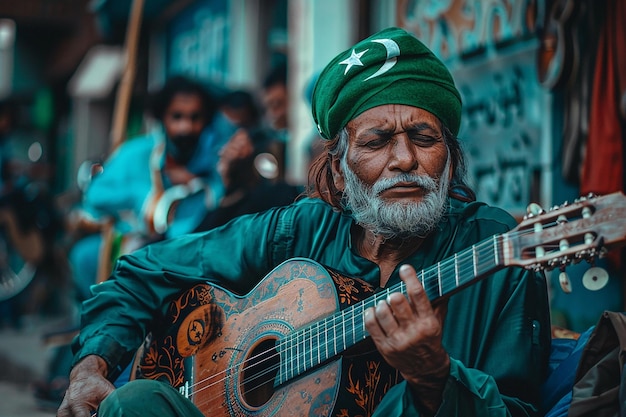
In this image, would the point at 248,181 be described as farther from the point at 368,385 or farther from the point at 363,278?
the point at 368,385

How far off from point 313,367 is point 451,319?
1.34 ft

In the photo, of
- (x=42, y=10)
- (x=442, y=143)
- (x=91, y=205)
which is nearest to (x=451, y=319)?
(x=442, y=143)

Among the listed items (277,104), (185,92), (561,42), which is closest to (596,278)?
(561,42)

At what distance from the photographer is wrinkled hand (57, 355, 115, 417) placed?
2.63 m

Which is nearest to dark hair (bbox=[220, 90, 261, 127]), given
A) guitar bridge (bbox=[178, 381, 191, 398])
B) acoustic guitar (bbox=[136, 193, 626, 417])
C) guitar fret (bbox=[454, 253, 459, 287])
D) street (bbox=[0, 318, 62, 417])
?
street (bbox=[0, 318, 62, 417])

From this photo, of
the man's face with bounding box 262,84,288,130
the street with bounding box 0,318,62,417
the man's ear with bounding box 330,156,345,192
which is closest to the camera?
the man's ear with bounding box 330,156,345,192

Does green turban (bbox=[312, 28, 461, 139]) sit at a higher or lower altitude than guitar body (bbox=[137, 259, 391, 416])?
higher

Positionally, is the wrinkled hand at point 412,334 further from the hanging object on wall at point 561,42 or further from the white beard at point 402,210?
the hanging object on wall at point 561,42

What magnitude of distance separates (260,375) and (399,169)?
72 centimetres

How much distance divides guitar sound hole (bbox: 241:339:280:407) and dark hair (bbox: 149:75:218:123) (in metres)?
4.29

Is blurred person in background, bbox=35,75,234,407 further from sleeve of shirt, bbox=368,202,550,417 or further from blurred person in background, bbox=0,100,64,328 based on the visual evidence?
blurred person in background, bbox=0,100,64,328

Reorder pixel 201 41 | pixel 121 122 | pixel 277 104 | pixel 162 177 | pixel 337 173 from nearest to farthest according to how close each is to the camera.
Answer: pixel 337 173 < pixel 162 177 < pixel 277 104 < pixel 121 122 < pixel 201 41

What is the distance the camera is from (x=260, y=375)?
251cm

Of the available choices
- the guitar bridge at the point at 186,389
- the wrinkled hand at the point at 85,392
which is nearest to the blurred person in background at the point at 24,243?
the wrinkled hand at the point at 85,392
